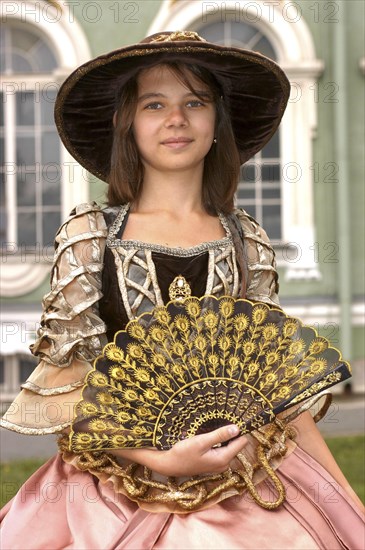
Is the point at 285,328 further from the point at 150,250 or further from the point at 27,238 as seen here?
the point at 27,238

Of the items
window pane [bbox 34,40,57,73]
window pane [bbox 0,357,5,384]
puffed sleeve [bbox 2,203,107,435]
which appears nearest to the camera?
puffed sleeve [bbox 2,203,107,435]

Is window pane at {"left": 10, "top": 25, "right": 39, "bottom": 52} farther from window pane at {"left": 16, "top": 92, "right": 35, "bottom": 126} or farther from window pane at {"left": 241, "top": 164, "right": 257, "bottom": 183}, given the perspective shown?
window pane at {"left": 241, "top": 164, "right": 257, "bottom": 183}

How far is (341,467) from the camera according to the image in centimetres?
697

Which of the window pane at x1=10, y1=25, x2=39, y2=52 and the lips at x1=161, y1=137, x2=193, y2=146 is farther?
the window pane at x1=10, y1=25, x2=39, y2=52

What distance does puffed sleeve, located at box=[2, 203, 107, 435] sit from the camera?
9.73 feet

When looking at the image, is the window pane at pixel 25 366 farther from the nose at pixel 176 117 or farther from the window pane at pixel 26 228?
the nose at pixel 176 117

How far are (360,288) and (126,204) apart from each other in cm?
682

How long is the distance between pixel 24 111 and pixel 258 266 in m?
6.88

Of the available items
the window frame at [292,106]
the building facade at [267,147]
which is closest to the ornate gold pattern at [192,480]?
the building facade at [267,147]

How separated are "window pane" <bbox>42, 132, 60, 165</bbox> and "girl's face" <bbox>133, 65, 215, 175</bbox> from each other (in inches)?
265

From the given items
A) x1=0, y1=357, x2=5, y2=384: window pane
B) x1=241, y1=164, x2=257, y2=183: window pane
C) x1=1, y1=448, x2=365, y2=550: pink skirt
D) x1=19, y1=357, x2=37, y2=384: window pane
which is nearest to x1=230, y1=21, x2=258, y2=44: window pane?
x1=241, y1=164, x2=257, y2=183: window pane

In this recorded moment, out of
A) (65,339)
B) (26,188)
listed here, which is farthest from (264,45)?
(65,339)

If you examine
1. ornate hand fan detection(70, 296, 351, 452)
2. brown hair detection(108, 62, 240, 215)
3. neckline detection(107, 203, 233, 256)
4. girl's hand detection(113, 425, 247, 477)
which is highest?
brown hair detection(108, 62, 240, 215)

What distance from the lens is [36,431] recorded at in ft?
9.64
